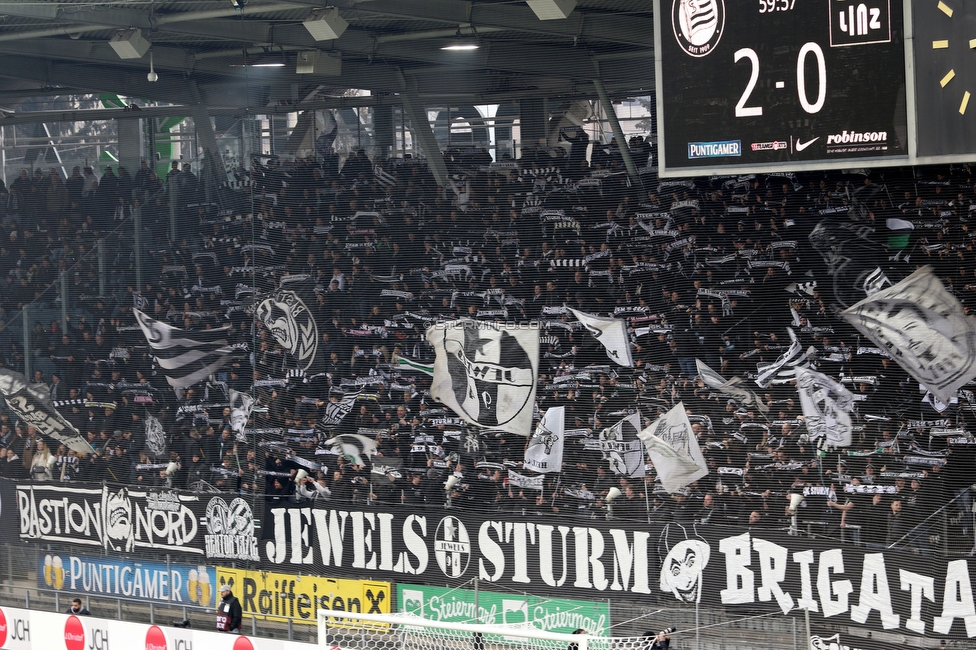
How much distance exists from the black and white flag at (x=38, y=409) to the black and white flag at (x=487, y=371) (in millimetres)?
5097

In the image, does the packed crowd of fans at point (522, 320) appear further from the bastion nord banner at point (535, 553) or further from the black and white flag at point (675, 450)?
the bastion nord banner at point (535, 553)

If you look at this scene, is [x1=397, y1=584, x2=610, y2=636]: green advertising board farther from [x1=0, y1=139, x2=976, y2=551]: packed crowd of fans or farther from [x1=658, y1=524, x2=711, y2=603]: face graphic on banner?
[x1=0, y1=139, x2=976, y2=551]: packed crowd of fans

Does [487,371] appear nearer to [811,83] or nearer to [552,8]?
[552,8]

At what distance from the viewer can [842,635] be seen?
11016 mm

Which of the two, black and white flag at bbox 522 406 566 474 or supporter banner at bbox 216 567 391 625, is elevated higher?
black and white flag at bbox 522 406 566 474

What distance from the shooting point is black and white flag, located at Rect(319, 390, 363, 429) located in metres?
14.4

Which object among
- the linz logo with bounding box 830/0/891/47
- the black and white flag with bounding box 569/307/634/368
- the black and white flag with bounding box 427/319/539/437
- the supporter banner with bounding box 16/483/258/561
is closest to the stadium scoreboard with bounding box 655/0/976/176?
the linz logo with bounding box 830/0/891/47

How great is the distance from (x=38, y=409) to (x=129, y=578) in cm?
315

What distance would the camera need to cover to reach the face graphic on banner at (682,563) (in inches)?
468

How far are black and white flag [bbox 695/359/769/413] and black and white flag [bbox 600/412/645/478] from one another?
0.85 m

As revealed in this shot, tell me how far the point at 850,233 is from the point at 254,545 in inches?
291

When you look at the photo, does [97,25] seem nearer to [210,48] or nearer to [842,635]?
[210,48]

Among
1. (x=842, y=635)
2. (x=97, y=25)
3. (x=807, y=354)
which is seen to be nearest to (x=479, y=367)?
(x=807, y=354)

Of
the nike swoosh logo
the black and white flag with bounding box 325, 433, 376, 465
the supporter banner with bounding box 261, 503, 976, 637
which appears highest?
the nike swoosh logo
